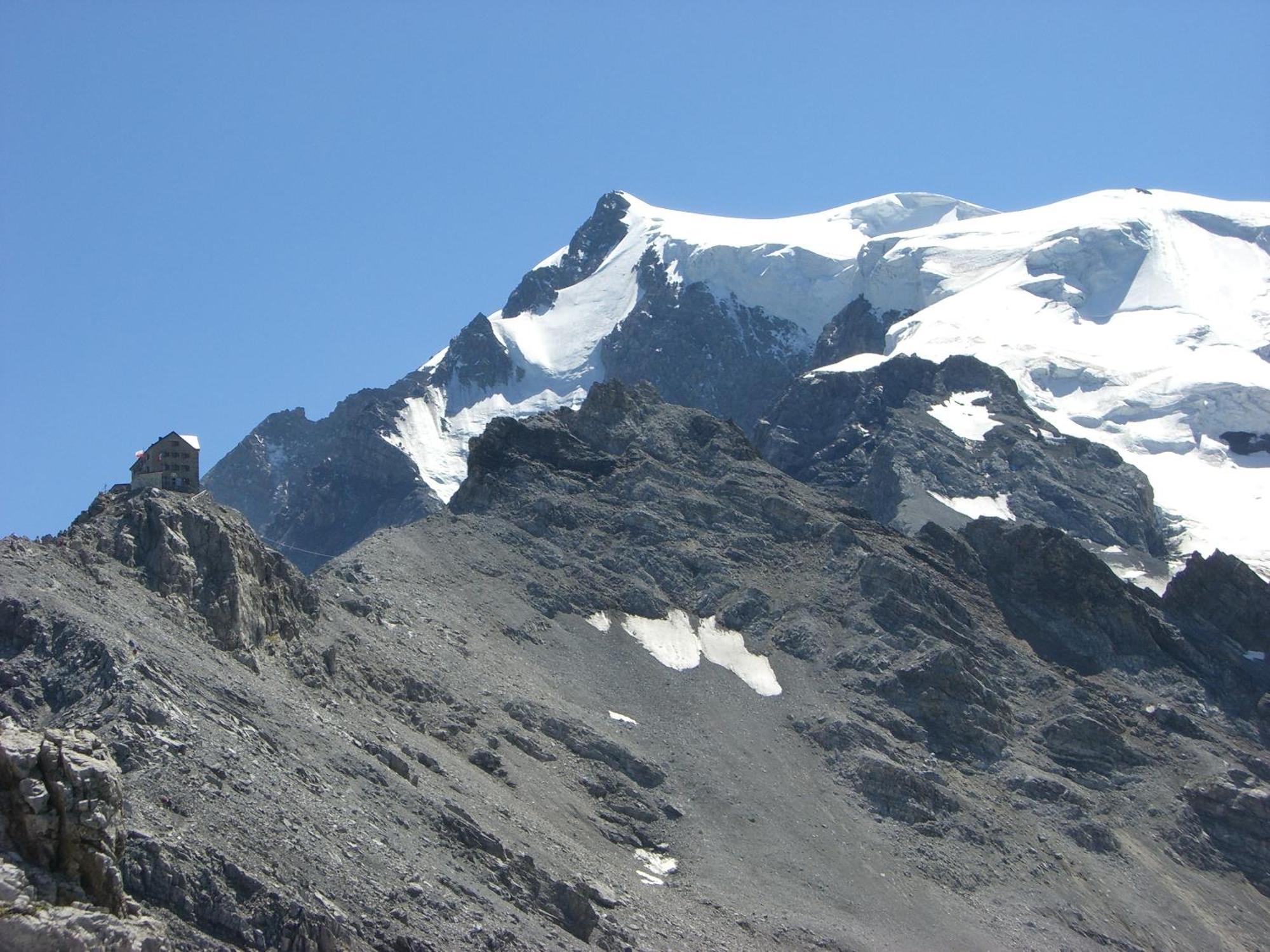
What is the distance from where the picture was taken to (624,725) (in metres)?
130

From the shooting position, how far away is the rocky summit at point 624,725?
75688 mm

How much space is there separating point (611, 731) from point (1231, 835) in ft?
163

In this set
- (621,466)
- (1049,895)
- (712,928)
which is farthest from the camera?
(621,466)

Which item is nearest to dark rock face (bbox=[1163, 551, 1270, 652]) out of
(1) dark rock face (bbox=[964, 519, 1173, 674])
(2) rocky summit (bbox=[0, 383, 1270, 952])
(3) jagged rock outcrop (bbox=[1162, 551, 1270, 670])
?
(3) jagged rock outcrop (bbox=[1162, 551, 1270, 670])

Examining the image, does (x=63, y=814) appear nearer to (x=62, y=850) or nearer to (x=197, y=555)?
(x=62, y=850)

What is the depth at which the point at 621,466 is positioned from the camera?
579 ft

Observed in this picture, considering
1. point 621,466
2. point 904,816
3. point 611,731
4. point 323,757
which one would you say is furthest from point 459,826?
point 621,466

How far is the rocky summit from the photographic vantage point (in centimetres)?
7569

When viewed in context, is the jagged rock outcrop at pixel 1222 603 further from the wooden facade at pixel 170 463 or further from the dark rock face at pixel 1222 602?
the wooden facade at pixel 170 463

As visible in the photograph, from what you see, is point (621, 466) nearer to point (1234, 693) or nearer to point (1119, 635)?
point (1119, 635)

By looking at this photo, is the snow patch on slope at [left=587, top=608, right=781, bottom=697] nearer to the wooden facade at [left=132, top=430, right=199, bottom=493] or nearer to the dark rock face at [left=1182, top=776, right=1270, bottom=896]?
the dark rock face at [left=1182, top=776, right=1270, bottom=896]

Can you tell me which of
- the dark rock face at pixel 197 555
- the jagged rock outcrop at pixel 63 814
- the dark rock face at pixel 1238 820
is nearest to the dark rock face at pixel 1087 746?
the dark rock face at pixel 1238 820

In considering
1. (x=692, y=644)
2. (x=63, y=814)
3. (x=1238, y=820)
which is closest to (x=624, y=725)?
(x=692, y=644)

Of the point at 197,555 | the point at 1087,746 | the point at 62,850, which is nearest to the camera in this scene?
the point at 62,850
